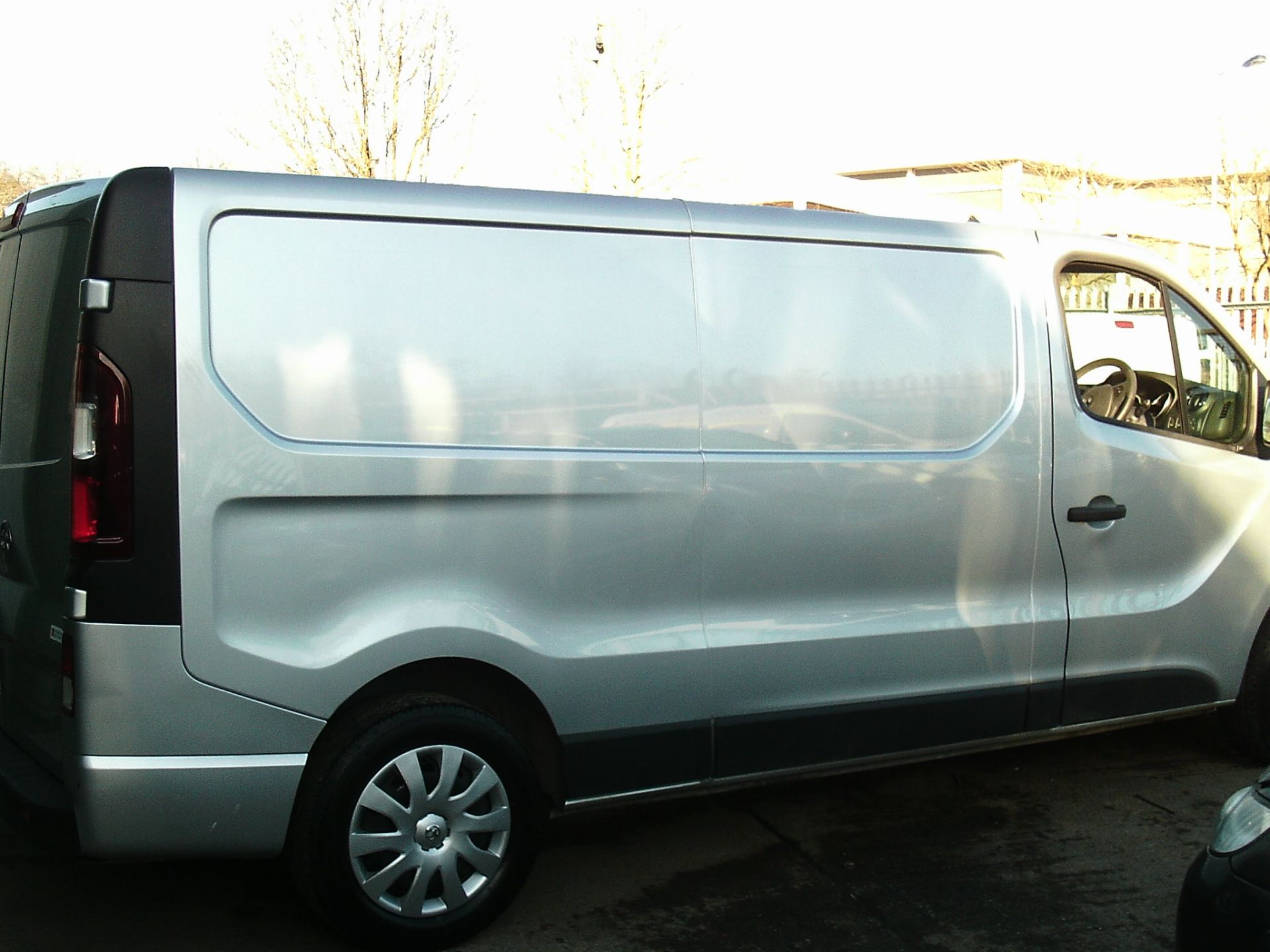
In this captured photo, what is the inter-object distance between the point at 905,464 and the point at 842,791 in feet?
4.80

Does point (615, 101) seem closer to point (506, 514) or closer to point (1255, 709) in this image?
point (1255, 709)

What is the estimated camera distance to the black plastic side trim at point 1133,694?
444 cm

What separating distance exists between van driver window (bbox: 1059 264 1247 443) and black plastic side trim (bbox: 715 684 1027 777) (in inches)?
47.8

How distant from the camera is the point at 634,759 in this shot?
375 cm

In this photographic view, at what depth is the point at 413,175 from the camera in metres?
17.7

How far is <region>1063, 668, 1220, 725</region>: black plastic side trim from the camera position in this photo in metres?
4.44

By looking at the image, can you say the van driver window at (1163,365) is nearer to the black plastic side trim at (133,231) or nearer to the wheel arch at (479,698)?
the wheel arch at (479,698)

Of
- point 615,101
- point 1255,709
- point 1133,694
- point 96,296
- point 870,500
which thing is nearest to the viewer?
point 96,296

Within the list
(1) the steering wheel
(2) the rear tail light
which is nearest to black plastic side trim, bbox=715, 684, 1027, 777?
(1) the steering wheel

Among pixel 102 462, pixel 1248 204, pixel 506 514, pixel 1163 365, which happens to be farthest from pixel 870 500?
pixel 1248 204

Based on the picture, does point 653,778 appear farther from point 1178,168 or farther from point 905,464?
point 1178,168

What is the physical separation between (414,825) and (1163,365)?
3.23 metres

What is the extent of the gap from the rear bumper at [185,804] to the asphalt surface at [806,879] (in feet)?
0.71

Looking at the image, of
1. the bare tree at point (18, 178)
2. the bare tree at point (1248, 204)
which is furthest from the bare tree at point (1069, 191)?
the bare tree at point (18, 178)
